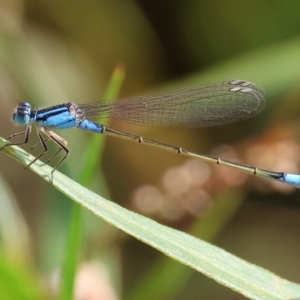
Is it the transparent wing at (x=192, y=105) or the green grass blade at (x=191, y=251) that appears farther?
the transparent wing at (x=192, y=105)

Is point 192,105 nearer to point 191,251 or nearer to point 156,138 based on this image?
point 156,138

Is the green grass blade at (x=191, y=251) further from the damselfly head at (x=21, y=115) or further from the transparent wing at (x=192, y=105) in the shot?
the transparent wing at (x=192, y=105)

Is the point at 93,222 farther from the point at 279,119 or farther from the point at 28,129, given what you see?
the point at 279,119

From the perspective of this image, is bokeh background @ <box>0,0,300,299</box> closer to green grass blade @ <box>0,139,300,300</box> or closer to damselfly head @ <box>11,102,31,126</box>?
damselfly head @ <box>11,102,31,126</box>

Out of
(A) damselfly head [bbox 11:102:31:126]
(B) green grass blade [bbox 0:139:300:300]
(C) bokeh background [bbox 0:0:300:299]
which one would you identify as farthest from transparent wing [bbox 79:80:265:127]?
(B) green grass blade [bbox 0:139:300:300]

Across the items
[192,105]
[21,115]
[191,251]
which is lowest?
[191,251]

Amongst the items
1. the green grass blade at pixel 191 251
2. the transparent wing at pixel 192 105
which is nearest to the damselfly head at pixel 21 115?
the transparent wing at pixel 192 105

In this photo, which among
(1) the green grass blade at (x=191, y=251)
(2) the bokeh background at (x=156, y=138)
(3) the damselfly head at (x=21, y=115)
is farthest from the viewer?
(2) the bokeh background at (x=156, y=138)

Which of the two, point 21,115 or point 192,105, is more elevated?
point 192,105

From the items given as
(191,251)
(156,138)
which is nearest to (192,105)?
(156,138)
